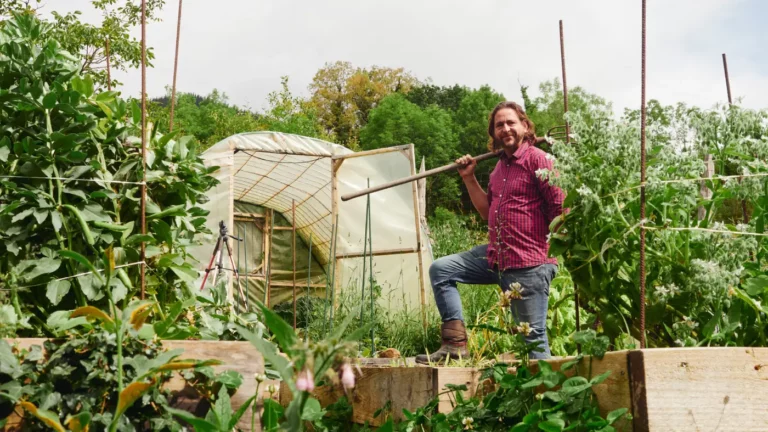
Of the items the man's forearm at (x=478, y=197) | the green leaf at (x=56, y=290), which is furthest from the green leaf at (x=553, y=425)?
the man's forearm at (x=478, y=197)

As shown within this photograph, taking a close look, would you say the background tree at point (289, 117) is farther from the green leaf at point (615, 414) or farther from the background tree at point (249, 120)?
the green leaf at point (615, 414)

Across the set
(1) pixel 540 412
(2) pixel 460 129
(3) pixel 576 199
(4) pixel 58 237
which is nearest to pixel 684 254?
(3) pixel 576 199

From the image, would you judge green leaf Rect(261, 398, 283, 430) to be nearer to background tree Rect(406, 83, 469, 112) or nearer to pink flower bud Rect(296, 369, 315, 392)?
pink flower bud Rect(296, 369, 315, 392)

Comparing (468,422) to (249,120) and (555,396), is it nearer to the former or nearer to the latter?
(555,396)

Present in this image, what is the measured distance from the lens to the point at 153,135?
7.05 feet

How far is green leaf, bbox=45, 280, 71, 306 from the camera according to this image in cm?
178

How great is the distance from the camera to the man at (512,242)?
9.68 feet

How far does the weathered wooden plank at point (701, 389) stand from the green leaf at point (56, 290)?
1327 millimetres

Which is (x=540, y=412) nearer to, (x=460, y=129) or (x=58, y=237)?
(x=58, y=237)

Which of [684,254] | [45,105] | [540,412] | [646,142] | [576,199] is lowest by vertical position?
[540,412]

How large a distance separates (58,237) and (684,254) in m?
1.52

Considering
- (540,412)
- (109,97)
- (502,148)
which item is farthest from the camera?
(502,148)

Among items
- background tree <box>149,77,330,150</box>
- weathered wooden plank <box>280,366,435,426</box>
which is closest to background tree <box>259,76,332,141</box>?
background tree <box>149,77,330,150</box>

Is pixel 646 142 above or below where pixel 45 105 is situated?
below
